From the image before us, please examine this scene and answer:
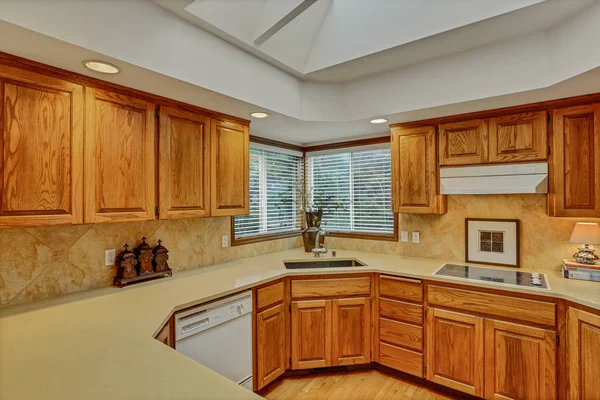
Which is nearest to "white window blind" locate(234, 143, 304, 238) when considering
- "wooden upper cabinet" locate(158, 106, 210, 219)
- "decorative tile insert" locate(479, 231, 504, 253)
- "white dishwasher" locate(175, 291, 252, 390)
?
"wooden upper cabinet" locate(158, 106, 210, 219)

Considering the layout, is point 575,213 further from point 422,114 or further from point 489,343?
point 422,114

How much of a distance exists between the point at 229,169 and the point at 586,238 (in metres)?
2.72

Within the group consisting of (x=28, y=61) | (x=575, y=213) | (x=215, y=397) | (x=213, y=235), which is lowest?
(x=215, y=397)

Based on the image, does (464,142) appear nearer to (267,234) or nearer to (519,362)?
(519,362)

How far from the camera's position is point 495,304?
2.21m

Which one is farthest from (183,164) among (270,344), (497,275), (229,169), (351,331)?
(497,275)

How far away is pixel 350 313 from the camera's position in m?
2.71

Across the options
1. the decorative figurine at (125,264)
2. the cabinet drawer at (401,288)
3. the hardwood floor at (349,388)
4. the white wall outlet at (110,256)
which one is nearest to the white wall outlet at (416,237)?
the cabinet drawer at (401,288)

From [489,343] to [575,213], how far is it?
1.10 m

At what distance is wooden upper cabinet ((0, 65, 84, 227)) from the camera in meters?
1.49

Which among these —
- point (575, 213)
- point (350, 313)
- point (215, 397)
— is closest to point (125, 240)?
point (215, 397)

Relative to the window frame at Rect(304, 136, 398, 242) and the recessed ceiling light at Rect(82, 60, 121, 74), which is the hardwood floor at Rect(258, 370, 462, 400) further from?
the recessed ceiling light at Rect(82, 60, 121, 74)

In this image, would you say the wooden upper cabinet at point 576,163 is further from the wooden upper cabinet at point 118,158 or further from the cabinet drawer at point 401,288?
the wooden upper cabinet at point 118,158

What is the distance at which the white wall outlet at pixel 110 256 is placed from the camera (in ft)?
6.99
